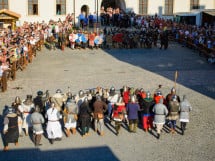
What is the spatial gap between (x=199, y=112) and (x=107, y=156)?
588cm

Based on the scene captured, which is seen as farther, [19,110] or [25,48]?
[25,48]

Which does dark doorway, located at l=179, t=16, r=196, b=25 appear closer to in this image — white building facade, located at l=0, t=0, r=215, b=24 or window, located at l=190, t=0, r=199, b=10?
window, located at l=190, t=0, r=199, b=10

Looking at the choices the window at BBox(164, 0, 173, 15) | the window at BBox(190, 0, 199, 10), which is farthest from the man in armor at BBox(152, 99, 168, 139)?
the window at BBox(190, 0, 199, 10)

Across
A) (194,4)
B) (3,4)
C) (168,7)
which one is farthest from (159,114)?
(194,4)

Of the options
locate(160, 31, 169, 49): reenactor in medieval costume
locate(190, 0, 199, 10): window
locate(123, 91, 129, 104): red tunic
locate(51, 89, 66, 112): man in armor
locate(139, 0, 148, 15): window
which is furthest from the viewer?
locate(190, 0, 199, 10): window

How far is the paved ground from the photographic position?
14133 mm

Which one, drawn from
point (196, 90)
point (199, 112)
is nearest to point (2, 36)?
point (196, 90)

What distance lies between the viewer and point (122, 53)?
31875 millimetres

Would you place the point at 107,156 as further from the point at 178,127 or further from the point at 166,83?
the point at 166,83

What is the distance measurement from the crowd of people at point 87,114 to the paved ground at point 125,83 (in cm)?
36

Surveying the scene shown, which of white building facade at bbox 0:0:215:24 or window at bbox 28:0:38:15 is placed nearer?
white building facade at bbox 0:0:215:24

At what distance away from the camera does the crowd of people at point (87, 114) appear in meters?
14.7

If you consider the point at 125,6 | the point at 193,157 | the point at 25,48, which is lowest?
the point at 193,157

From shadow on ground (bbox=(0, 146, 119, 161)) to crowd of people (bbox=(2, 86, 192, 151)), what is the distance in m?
0.53
